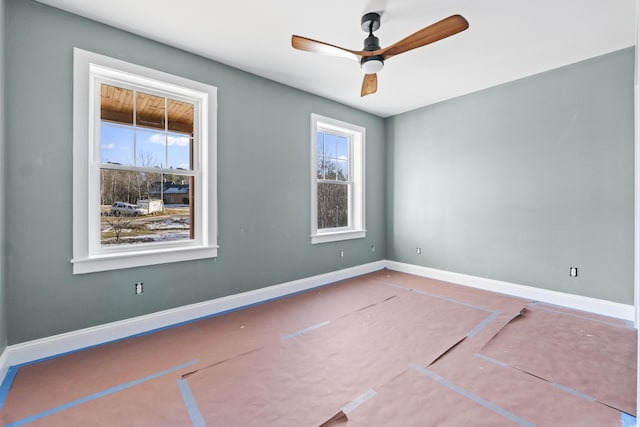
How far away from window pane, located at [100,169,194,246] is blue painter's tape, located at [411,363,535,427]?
9.01 ft

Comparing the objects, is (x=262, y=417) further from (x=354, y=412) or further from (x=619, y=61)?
(x=619, y=61)

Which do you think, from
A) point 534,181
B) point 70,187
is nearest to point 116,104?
point 70,187

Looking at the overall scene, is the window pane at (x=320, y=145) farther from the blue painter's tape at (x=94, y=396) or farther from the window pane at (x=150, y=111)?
the blue painter's tape at (x=94, y=396)

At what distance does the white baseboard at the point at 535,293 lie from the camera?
10.5 ft

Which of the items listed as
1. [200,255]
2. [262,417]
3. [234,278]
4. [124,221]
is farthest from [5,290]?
[262,417]

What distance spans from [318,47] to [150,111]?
74.9 inches

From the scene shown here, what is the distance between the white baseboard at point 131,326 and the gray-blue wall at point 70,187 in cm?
7

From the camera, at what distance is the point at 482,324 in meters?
3.02

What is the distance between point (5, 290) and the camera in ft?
7.32

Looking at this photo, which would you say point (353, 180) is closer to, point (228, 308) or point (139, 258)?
point (228, 308)

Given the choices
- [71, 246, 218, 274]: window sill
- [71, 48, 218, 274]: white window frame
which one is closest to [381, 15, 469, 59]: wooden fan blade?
[71, 48, 218, 274]: white window frame

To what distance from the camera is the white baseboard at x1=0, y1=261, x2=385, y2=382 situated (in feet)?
7.53

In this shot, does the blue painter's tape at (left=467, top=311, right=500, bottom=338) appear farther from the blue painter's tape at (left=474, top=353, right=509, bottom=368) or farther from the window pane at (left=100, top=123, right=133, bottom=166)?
the window pane at (left=100, top=123, right=133, bottom=166)

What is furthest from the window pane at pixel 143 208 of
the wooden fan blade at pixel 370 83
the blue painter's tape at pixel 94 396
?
the wooden fan blade at pixel 370 83
